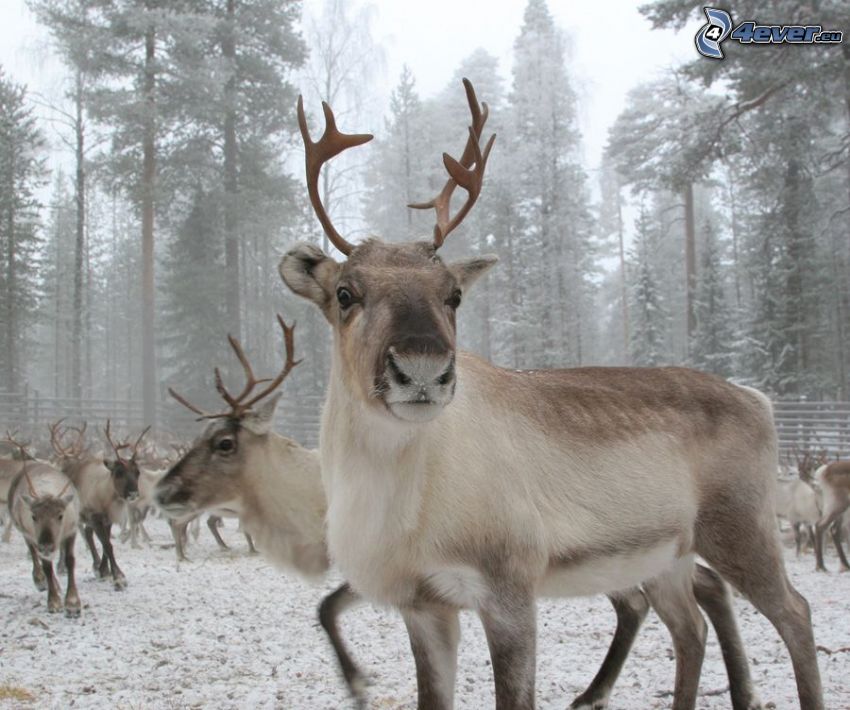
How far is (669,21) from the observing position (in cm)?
1470

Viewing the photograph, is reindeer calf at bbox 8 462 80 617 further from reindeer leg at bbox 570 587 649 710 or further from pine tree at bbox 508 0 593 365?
pine tree at bbox 508 0 593 365

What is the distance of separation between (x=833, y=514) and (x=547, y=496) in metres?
7.66

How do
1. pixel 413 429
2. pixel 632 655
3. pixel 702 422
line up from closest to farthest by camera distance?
pixel 413 429, pixel 702 422, pixel 632 655

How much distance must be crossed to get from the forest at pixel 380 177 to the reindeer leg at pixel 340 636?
13771mm

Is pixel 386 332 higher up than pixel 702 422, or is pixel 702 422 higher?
pixel 386 332

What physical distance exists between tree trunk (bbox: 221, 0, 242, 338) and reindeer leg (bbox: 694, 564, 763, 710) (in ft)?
62.9

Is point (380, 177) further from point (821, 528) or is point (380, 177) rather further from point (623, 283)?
point (821, 528)

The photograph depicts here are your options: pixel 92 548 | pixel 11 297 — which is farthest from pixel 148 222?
pixel 92 548

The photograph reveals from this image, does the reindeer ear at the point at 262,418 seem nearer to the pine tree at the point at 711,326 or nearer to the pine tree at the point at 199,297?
the pine tree at the point at 199,297

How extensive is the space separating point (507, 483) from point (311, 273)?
3.64 feet

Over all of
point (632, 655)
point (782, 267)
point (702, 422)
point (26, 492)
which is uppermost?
point (782, 267)

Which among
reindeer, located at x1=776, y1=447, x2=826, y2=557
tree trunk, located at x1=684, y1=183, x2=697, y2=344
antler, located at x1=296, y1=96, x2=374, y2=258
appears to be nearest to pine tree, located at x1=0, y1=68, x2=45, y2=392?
tree trunk, located at x1=684, y1=183, x2=697, y2=344

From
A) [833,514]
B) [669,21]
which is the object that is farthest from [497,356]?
[833,514]

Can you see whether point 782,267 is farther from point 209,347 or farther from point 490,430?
point 490,430
